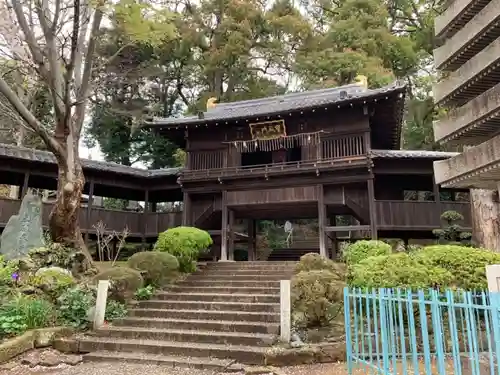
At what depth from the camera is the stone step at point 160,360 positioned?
22.5ft

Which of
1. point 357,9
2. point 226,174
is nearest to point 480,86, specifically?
point 226,174

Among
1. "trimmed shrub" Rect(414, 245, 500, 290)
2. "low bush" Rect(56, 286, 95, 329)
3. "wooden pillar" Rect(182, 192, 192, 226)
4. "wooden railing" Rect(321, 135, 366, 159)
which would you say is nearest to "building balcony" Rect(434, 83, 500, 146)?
"wooden railing" Rect(321, 135, 366, 159)

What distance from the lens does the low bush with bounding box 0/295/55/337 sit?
25.9 feet

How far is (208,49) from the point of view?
95.8 feet

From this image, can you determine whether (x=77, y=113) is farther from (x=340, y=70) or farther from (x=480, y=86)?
(x=340, y=70)

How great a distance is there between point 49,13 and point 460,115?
11.7m

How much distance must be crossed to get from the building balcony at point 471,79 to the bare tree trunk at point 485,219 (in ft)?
10.6

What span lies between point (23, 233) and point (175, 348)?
8.10 metres

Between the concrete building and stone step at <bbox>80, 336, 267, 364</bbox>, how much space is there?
24.6 ft

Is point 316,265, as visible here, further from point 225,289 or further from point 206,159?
point 206,159

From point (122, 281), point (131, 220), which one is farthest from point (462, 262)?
point (131, 220)

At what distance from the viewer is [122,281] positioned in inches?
391

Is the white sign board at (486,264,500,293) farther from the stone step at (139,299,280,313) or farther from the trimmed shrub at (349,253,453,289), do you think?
the stone step at (139,299,280,313)

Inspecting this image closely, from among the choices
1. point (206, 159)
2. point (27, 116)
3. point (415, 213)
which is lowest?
point (415, 213)
